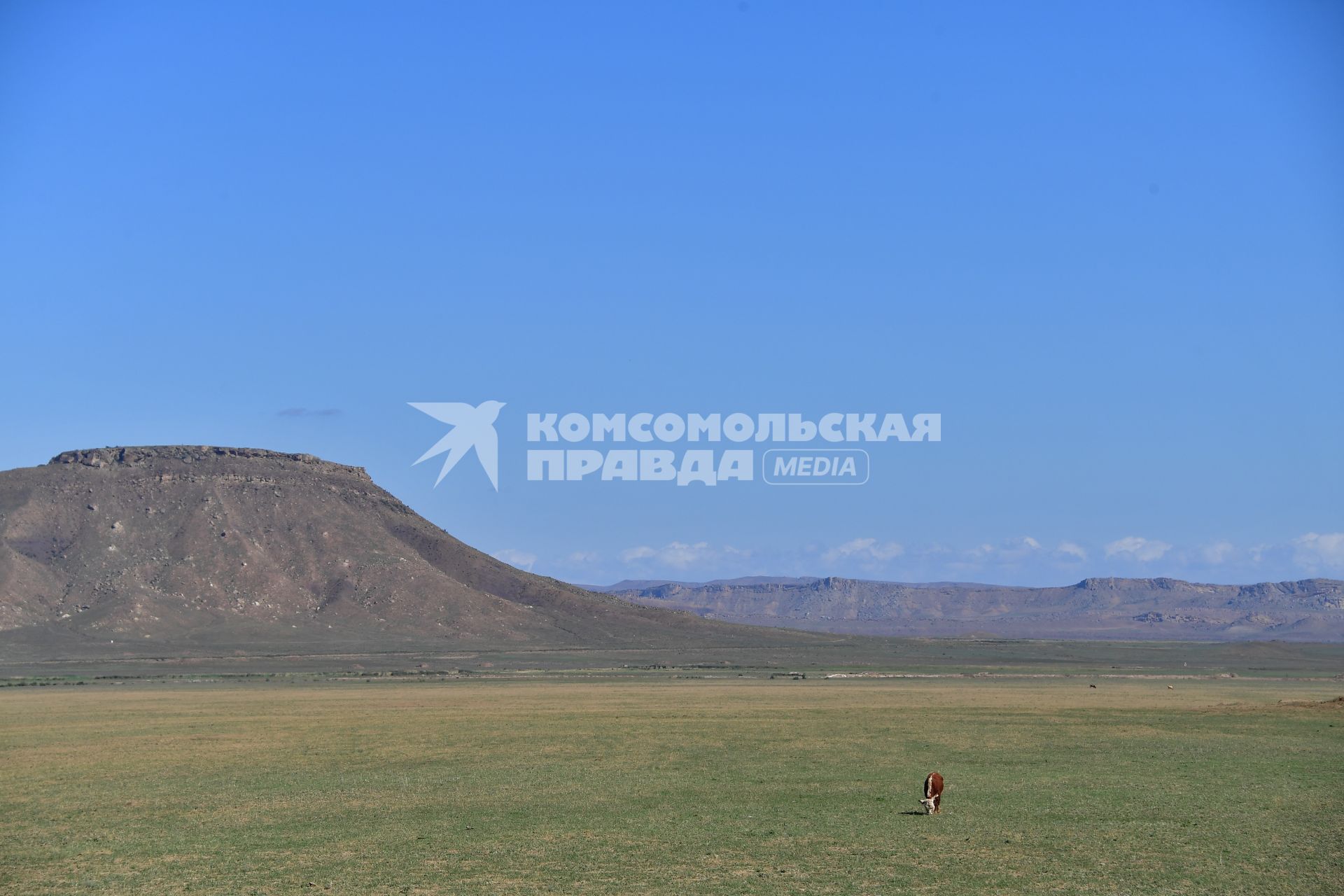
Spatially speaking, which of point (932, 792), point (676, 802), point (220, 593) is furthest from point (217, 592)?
point (932, 792)

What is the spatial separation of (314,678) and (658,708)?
159 feet

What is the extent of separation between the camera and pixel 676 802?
31.9 m

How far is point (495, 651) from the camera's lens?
162m

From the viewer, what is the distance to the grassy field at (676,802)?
23.4 meters

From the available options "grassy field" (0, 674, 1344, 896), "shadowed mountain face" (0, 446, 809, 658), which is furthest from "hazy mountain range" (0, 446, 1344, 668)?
"grassy field" (0, 674, 1344, 896)

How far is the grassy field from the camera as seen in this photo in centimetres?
2341

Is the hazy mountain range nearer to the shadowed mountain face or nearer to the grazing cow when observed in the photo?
the shadowed mountain face

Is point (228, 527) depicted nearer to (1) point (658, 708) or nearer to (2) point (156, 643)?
(2) point (156, 643)

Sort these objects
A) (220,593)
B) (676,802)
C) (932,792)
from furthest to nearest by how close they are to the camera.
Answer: (220,593) < (676,802) < (932,792)

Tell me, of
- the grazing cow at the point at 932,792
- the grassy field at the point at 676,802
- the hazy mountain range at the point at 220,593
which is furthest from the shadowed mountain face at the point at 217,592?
the grazing cow at the point at 932,792

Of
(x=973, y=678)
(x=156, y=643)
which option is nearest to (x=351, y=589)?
(x=156, y=643)

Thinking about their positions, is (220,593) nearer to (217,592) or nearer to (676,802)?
(217,592)

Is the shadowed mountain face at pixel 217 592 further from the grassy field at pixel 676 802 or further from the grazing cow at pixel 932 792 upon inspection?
the grazing cow at pixel 932 792

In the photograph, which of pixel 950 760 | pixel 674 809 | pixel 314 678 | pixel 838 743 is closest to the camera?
pixel 674 809
